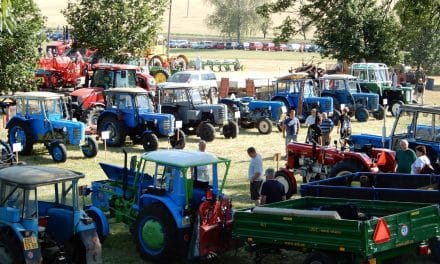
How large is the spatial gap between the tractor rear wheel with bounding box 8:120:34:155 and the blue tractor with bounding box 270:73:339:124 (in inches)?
404

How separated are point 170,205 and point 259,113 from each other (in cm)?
1518

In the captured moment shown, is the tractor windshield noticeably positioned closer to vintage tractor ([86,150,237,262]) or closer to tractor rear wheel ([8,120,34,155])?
vintage tractor ([86,150,237,262])

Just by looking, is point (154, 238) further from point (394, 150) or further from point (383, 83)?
point (383, 83)

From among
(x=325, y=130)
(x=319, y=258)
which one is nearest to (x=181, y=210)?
(x=319, y=258)

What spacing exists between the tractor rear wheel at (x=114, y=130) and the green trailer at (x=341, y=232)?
11.0 m

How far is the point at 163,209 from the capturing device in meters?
9.94

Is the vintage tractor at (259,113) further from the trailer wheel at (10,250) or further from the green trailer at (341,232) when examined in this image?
the trailer wheel at (10,250)

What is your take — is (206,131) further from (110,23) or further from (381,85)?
(381,85)

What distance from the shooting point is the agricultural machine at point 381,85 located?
98.8 feet

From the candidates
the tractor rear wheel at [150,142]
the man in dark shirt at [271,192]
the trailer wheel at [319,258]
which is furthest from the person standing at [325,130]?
the trailer wheel at [319,258]

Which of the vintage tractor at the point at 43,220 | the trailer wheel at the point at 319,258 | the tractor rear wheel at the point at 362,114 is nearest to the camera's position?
the vintage tractor at the point at 43,220

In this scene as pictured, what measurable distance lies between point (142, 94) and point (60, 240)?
1191 cm

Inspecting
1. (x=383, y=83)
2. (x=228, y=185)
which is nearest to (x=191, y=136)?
(x=228, y=185)

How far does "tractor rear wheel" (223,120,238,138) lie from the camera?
74.9 ft
